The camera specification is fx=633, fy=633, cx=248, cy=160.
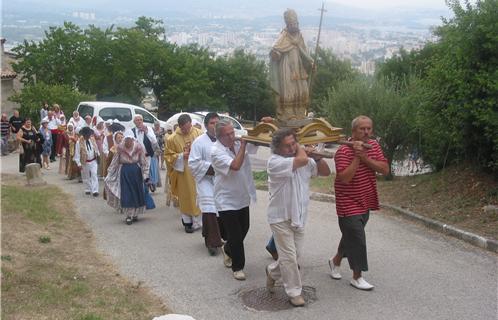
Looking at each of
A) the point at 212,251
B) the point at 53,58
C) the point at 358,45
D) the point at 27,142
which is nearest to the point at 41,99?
the point at 53,58

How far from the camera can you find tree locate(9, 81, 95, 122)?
31.0 meters

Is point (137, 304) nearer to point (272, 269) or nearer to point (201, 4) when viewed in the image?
point (272, 269)

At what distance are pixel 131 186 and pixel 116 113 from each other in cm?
1459

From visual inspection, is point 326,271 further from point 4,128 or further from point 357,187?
point 4,128

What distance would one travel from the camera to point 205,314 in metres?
6.03

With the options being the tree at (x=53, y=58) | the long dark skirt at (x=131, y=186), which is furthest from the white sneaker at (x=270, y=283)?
the tree at (x=53, y=58)

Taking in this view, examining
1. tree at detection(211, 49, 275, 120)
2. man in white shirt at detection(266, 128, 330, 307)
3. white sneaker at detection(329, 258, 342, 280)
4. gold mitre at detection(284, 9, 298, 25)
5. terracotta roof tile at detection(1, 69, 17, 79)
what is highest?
gold mitre at detection(284, 9, 298, 25)

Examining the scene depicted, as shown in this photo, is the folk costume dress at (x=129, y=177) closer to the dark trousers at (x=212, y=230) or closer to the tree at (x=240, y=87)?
the dark trousers at (x=212, y=230)

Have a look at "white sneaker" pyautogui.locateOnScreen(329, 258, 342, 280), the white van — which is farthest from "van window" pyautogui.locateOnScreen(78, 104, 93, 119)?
"white sneaker" pyautogui.locateOnScreen(329, 258, 342, 280)

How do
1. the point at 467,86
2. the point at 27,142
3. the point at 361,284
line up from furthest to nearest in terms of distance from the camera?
the point at 27,142 < the point at 467,86 < the point at 361,284

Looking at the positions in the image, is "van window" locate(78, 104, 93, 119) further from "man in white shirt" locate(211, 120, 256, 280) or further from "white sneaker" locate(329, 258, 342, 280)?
"white sneaker" locate(329, 258, 342, 280)

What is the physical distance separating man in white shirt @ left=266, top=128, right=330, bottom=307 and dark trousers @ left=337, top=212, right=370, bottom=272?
22.6 inches

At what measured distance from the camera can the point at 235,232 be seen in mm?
7066

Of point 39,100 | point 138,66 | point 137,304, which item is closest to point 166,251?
point 137,304
